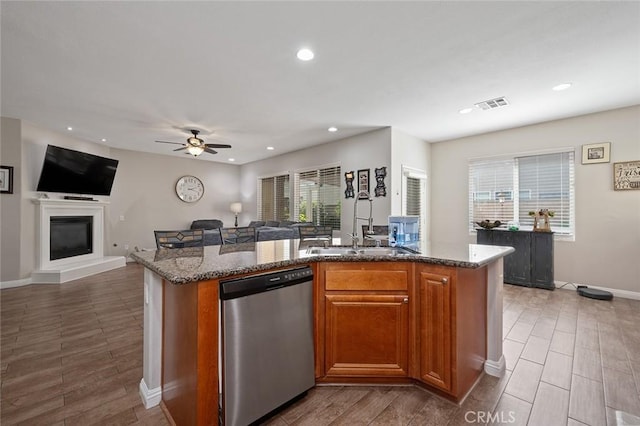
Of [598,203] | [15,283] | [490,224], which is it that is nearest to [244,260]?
[490,224]

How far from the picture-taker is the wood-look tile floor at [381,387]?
1664 millimetres

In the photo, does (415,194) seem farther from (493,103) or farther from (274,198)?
(274,198)

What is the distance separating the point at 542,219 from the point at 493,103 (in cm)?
216

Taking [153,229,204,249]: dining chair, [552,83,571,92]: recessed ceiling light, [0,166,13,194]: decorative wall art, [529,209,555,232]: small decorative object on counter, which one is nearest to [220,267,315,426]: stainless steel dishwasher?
[153,229,204,249]: dining chair

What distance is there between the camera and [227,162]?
8.59m

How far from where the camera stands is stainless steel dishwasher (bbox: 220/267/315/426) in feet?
4.66

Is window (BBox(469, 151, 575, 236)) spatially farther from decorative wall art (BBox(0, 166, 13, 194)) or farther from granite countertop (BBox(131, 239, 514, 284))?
decorative wall art (BBox(0, 166, 13, 194))

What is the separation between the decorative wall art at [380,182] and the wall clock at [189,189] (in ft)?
18.2

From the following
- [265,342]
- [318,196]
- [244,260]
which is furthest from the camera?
[318,196]

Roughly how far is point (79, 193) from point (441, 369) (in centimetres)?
707

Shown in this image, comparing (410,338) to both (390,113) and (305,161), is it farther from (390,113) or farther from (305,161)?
(305,161)

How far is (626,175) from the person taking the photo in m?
3.95

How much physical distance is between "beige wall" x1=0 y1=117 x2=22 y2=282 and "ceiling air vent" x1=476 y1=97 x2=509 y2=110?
7.38 m

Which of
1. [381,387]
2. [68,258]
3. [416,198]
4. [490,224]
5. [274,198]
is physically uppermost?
[274,198]
